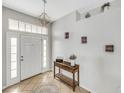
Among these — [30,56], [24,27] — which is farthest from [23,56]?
[24,27]

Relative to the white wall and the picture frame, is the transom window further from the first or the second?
the picture frame

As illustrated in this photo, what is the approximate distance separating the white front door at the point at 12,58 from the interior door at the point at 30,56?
23 centimetres

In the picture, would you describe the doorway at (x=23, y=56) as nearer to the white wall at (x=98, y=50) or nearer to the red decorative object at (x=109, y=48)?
the white wall at (x=98, y=50)

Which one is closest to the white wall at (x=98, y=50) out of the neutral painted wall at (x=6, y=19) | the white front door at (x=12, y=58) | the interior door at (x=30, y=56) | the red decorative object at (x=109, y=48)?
the red decorative object at (x=109, y=48)

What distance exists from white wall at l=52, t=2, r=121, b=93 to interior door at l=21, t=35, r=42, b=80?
160 cm

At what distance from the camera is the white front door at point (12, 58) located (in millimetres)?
3125

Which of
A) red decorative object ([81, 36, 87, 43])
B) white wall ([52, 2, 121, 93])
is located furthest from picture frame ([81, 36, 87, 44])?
white wall ([52, 2, 121, 93])

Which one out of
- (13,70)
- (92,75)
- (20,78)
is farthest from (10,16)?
(92,75)

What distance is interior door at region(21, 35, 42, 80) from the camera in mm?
3699

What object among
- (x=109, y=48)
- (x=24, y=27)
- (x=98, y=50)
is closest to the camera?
(x=109, y=48)

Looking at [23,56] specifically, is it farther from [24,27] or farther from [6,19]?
[6,19]

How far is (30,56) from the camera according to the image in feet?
13.2

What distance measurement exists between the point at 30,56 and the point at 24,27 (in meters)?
1.37

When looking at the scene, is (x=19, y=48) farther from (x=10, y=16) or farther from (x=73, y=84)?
(x=73, y=84)
